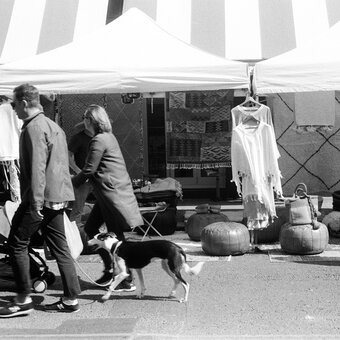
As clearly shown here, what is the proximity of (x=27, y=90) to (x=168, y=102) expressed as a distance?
253 inches

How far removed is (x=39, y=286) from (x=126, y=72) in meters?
2.91

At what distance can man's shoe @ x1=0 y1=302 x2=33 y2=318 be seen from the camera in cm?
575

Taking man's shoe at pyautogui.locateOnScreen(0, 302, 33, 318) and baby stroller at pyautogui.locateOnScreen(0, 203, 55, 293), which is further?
baby stroller at pyautogui.locateOnScreen(0, 203, 55, 293)

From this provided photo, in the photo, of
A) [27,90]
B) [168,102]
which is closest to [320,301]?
[27,90]

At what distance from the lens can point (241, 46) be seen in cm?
1077

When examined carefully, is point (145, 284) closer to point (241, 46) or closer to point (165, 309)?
point (165, 309)

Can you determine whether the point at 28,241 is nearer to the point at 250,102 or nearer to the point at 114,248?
the point at 114,248

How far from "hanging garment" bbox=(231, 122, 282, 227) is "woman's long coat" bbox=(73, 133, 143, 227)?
2130 millimetres

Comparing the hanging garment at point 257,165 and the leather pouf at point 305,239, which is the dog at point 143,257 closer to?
the leather pouf at point 305,239

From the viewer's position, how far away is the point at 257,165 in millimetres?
8203

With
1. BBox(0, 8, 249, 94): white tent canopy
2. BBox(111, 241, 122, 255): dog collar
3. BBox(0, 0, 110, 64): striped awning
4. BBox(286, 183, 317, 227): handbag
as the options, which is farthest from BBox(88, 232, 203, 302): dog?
BBox(0, 0, 110, 64): striped awning

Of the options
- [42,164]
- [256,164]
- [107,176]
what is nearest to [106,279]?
[107,176]

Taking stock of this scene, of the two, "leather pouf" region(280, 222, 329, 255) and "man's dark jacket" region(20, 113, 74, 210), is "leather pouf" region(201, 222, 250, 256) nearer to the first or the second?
"leather pouf" region(280, 222, 329, 255)

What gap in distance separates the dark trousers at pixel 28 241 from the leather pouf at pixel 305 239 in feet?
9.72
